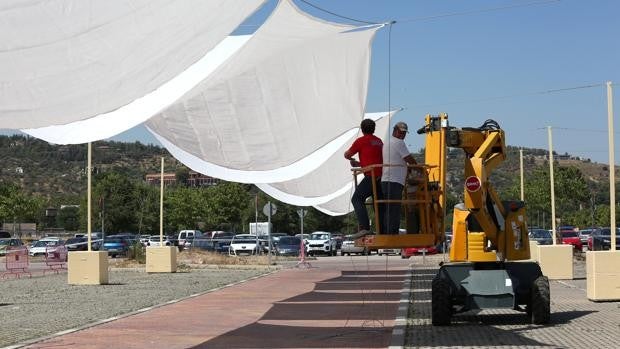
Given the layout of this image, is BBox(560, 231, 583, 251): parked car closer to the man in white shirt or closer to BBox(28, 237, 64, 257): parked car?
BBox(28, 237, 64, 257): parked car

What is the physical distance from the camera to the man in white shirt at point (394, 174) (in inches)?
503

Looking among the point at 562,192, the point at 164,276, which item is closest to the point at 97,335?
the point at 164,276

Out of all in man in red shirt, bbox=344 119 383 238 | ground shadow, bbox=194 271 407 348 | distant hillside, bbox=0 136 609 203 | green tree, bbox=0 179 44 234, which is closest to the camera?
man in red shirt, bbox=344 119 383 238

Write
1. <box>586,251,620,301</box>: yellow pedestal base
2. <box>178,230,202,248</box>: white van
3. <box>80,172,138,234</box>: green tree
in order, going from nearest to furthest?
<box>586,251,620,301</box>: yellow pedestal base → <box>178,230,202,248</box>: white van → <box>80,172,138,234</box>: green tree

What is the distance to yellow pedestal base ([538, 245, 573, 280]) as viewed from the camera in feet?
88.2

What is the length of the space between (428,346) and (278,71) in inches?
259

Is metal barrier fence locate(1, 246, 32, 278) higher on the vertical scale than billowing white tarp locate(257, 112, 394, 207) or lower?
lower

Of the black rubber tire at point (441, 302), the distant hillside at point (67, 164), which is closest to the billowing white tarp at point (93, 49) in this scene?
the black rubber tire at point (441, 302)

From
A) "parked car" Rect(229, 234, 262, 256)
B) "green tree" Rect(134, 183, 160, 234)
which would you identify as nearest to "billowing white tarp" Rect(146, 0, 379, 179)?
"parked car" Rect(229, 234, 262, 256)

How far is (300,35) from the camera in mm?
16078

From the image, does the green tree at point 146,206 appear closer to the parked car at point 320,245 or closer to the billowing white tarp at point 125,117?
the parked car at point 320,245

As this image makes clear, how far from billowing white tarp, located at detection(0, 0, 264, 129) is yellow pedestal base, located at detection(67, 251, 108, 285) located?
16.7 meters

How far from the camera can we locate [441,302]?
15.4m

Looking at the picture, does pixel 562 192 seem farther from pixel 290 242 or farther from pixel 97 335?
pixel 97 335
